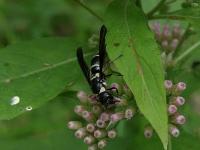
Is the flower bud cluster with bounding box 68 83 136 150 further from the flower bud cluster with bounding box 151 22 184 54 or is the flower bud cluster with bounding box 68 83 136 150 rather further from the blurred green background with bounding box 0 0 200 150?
the blurred green background with bounding box 0 0 200 150

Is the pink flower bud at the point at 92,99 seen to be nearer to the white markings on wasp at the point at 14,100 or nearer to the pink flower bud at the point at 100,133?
the pink flower bud at the point at 100,133

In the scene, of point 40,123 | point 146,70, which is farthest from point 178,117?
point 40,123

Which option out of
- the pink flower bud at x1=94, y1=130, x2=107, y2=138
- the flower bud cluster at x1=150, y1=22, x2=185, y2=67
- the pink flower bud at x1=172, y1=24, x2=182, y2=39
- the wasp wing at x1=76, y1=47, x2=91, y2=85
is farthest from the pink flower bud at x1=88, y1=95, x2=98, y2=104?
the pink flower bud at x1=172, y1=24, x2=182, y2=39

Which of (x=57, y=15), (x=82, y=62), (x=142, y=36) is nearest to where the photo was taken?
(x=142, y=36)

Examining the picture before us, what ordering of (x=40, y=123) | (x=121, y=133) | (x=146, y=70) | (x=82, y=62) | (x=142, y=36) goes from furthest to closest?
(x=40, y=123) → (x=121, y=133) → (x=82, y=62) → (x=142, y=36) → (x=146, y=70)

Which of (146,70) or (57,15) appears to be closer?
(146,70)

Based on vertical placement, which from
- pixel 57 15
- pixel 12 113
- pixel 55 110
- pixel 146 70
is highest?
pixel 146 70

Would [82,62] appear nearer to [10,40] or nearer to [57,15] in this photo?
[10,40]

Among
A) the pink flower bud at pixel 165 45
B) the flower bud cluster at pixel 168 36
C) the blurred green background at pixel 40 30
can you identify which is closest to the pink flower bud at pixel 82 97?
the flower bud cluster at pixel 168 36
